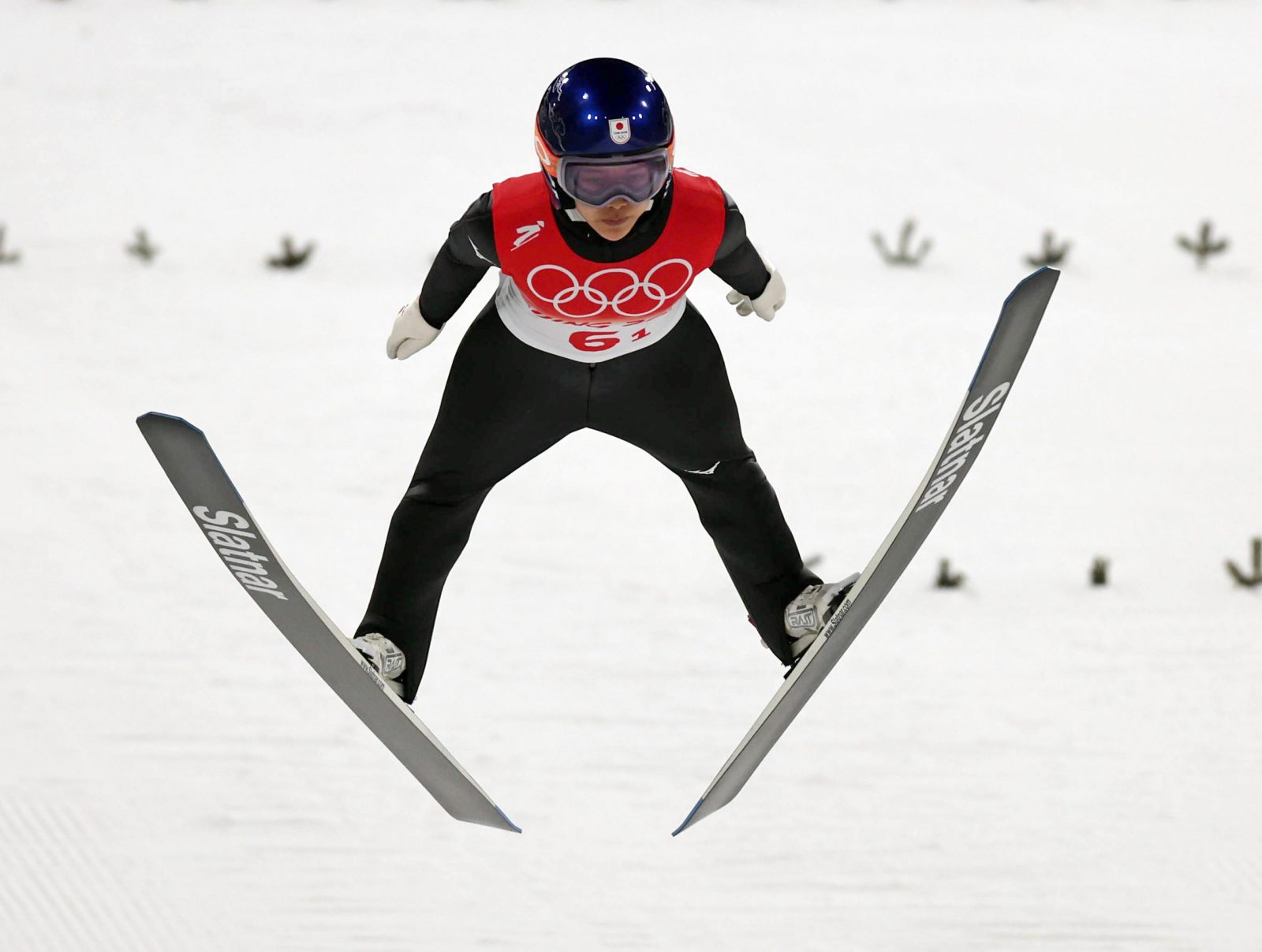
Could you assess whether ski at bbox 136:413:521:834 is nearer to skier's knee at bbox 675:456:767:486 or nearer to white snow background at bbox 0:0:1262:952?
skier's knee at bbox 675:456:767:486

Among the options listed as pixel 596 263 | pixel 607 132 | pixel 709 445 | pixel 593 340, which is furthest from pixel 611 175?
pixel 709 445

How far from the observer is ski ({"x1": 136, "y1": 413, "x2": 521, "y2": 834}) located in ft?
7.74

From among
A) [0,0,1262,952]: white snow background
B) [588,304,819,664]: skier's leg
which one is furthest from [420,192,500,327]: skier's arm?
[0,0,1262,952]: white snow background

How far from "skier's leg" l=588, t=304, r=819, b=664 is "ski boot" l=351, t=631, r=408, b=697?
0.57m

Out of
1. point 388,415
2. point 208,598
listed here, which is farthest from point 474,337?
point 388,415

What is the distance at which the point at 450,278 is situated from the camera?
267 centimetres

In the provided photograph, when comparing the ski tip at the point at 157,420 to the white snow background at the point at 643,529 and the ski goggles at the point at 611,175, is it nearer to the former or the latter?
the ski goggles at the point at 611,175

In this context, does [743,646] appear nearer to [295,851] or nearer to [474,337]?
[295,851]

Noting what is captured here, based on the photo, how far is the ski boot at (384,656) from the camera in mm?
2766

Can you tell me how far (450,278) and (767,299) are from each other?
0.59m

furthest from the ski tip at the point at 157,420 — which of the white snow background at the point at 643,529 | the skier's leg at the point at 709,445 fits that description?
the white snow background at the point at 643,529

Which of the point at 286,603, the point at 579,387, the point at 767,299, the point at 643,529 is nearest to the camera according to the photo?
the point at 286,603

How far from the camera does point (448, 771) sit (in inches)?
112

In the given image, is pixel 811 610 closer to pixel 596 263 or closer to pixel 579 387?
pixel 579 387
